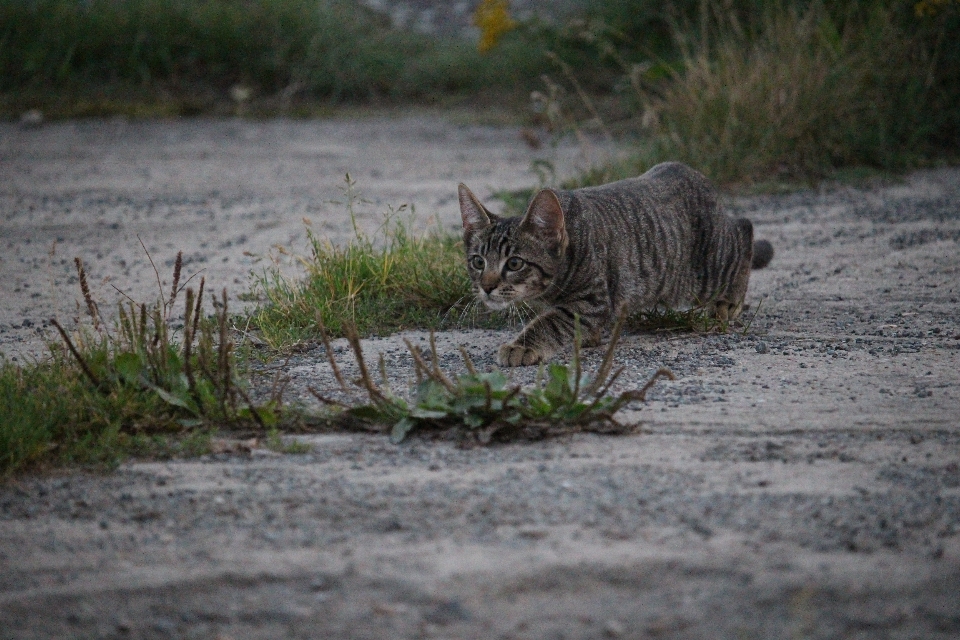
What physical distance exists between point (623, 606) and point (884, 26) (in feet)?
23.3

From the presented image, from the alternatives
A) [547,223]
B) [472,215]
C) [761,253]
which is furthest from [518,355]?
[761,253]

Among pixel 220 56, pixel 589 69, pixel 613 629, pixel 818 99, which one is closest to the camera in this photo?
pixel 613 629

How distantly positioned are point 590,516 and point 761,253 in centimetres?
330

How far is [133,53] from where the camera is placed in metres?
12.2

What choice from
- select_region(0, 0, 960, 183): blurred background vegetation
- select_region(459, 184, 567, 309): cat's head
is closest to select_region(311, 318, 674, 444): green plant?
select_region(459, 184, 567, 309): cat's head

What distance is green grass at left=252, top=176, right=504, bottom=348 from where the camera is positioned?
546cm

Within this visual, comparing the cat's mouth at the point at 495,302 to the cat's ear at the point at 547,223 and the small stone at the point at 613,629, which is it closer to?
the cat's ear at the point at 547,223

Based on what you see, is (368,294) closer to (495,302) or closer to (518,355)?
(495,302)

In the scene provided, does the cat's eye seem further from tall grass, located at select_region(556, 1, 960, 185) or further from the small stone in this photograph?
tall grass, located at select_region(556, 1, 960, 185)

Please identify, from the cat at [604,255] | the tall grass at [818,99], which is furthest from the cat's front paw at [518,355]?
the tall grass at [818,99]

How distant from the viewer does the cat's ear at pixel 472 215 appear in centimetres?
514

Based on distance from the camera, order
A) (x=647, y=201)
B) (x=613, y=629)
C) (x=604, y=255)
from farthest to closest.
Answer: (x=647, y=201) → (x=604, y=255) → (x=613, y=629)

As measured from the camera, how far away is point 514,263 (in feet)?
16.4

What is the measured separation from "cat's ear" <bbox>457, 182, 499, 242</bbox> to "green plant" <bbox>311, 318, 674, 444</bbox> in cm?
127
